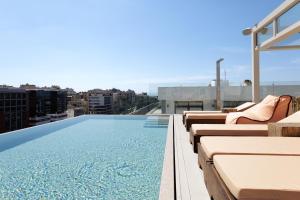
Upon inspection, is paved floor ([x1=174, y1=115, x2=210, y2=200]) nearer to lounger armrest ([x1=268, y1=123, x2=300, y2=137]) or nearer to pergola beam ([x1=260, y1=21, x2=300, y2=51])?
lounger armrest ([x1=268, y1=123, x2=300, y2=137])

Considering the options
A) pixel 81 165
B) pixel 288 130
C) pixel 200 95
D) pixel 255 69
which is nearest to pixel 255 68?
pixel 255 69

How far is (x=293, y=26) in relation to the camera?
5578 millimetres

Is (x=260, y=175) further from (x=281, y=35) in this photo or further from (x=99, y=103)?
(x=99, y=103)

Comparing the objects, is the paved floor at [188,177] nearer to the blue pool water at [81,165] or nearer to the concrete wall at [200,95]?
the blue pool water at [81,165]

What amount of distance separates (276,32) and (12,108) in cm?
8042

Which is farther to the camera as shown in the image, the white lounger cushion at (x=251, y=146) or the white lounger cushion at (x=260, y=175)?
the white lounger cushion at (x=251, y=146)

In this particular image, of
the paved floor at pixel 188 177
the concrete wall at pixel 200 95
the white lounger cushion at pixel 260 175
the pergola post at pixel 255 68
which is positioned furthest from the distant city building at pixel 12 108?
the white lounger cushion at pixel 260 175

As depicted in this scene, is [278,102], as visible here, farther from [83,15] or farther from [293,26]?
→ [83,15]

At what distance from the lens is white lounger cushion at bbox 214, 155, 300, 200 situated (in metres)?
1.29

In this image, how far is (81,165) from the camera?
4441 millimetres

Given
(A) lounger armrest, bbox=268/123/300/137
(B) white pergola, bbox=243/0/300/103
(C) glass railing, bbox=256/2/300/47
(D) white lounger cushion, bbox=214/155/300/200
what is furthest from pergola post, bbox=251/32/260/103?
(D) white lounger cushion, bbox=214/155/300/200

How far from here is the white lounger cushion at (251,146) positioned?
2068 millimetres

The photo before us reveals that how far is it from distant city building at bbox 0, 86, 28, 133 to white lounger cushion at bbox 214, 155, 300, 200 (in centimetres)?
7554

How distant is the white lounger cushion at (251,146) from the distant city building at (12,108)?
74971 mm
